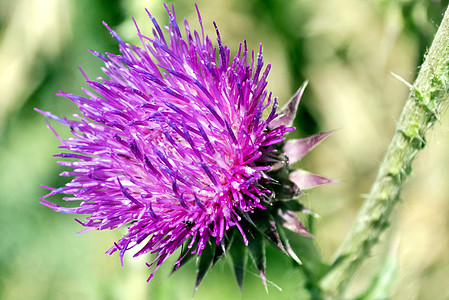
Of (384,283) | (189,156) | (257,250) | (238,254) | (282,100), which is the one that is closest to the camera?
(189,156)

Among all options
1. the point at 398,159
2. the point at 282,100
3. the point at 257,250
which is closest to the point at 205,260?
the point at 257,250

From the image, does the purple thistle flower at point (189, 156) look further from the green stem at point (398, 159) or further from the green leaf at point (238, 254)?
the green stem at point (398, 159)

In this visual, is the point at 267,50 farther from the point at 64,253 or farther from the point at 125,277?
the point at 64,253

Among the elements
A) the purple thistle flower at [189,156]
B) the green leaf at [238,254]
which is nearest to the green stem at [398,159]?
the purple thistle flower at [189,156]

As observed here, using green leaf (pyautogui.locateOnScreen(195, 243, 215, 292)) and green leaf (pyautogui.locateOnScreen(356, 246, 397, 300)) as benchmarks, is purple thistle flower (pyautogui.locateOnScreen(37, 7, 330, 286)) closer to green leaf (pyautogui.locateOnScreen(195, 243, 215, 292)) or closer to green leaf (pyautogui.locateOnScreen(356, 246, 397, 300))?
green leaf (pyautogui.locateOnScreen(195, 243, 215, 292))

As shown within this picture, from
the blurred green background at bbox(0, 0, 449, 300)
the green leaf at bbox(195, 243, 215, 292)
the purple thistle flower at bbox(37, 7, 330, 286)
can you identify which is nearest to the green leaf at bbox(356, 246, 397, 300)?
the blurred green background at bbox(0, 0, 449, 300)

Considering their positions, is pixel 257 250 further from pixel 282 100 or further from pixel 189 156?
pixel 282 100
